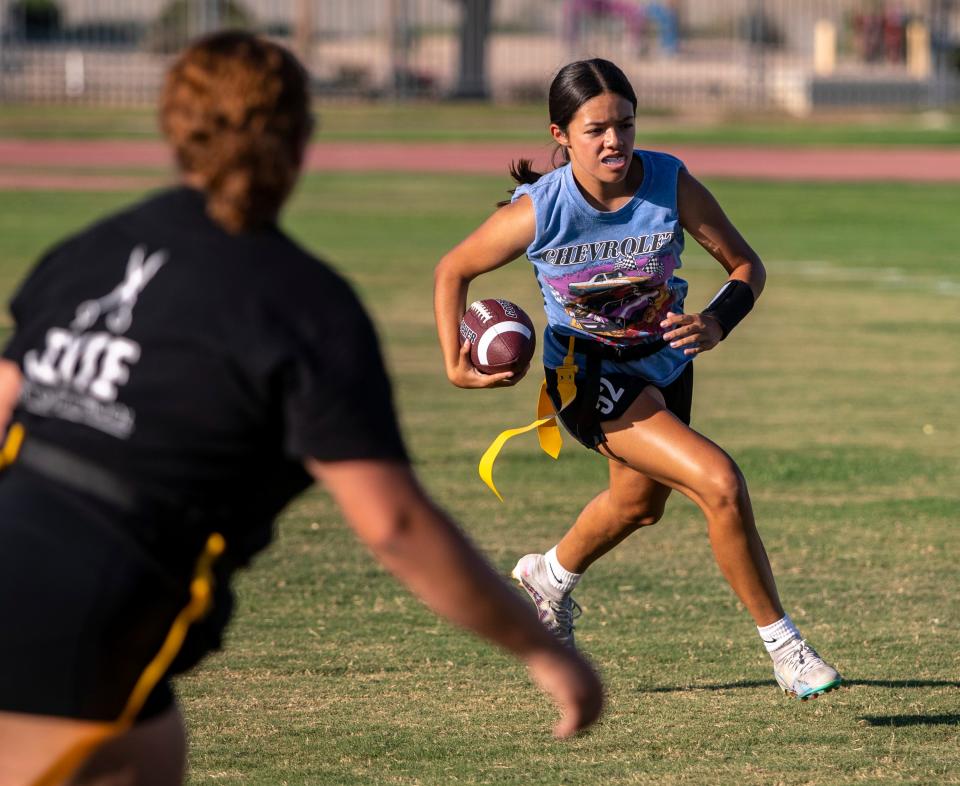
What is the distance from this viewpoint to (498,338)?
6.10m

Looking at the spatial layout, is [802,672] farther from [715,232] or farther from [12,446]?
[12,446]

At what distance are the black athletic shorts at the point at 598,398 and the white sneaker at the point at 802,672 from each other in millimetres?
920

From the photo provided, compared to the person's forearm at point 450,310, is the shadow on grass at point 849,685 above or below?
below

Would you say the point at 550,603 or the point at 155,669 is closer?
the point at 155,669

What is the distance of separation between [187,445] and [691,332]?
3.02m

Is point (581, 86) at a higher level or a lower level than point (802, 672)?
higher

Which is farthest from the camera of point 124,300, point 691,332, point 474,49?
point 474,49

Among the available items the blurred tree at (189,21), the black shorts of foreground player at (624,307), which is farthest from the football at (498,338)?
the blurred tree at (189,21)

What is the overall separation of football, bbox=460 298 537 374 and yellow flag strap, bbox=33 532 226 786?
3076mm

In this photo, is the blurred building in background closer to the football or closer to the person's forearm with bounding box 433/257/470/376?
the football

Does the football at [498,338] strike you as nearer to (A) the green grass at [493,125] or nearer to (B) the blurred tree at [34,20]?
(A) the green grass at [493,125]

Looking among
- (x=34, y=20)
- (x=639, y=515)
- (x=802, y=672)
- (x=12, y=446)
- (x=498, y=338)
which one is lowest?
(x=34, y=20)

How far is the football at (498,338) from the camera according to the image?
6.05 meters

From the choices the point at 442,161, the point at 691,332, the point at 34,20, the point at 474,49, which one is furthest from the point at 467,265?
the point at 34,20
